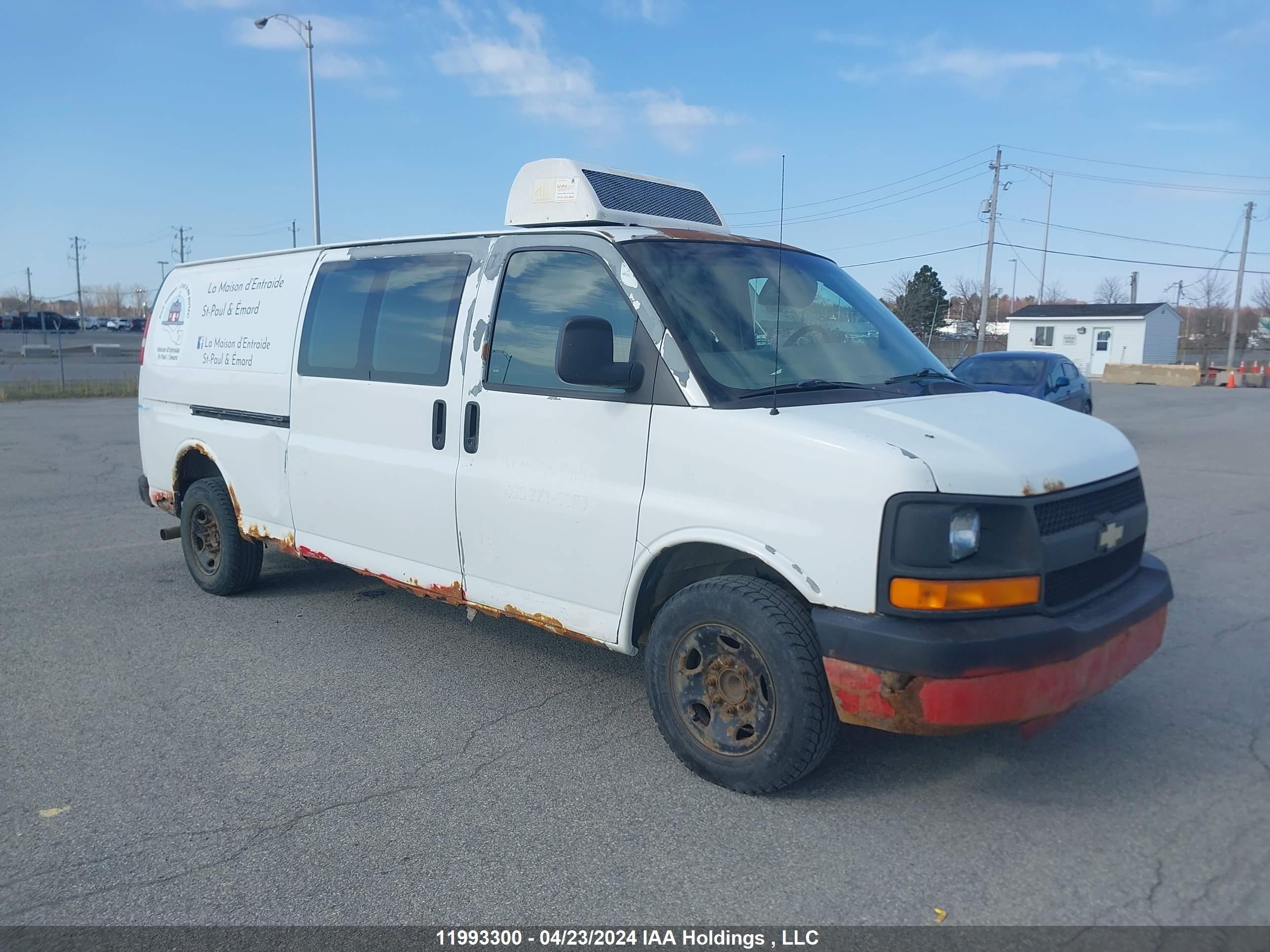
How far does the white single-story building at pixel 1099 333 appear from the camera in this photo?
48188mm

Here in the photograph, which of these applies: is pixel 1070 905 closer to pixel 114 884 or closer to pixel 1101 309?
pixel 114 884

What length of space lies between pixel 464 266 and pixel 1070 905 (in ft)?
11.7

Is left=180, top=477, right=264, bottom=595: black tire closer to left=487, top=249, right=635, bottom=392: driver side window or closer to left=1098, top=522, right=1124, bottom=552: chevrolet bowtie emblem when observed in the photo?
left=487, top=249, right=635, bottom=392: driver side window

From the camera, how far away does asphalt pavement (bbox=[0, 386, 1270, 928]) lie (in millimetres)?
3033

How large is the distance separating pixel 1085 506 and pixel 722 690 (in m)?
1.50

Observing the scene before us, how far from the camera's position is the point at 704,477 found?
367 centimetres

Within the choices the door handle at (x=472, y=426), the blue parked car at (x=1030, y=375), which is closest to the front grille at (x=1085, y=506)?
the door handle at (x=472, y=426)

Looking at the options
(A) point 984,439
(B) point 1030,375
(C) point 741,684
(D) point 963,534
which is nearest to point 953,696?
(D) point 963,534

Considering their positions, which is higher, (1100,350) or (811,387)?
(811,387)

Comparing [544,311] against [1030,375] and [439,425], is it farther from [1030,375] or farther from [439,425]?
[1030,375]

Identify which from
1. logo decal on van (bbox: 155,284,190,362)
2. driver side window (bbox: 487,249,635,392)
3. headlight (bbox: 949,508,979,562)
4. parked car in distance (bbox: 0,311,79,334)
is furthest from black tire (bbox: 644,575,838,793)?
parked car in distance (bbox: 0,311,79,334)

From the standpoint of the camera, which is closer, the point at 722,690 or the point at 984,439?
the point at 984,439

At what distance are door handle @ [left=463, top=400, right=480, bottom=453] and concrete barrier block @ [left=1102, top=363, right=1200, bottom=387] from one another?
39212 millimetres

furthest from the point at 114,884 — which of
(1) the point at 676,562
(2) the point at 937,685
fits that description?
(2) the point at 937,685
